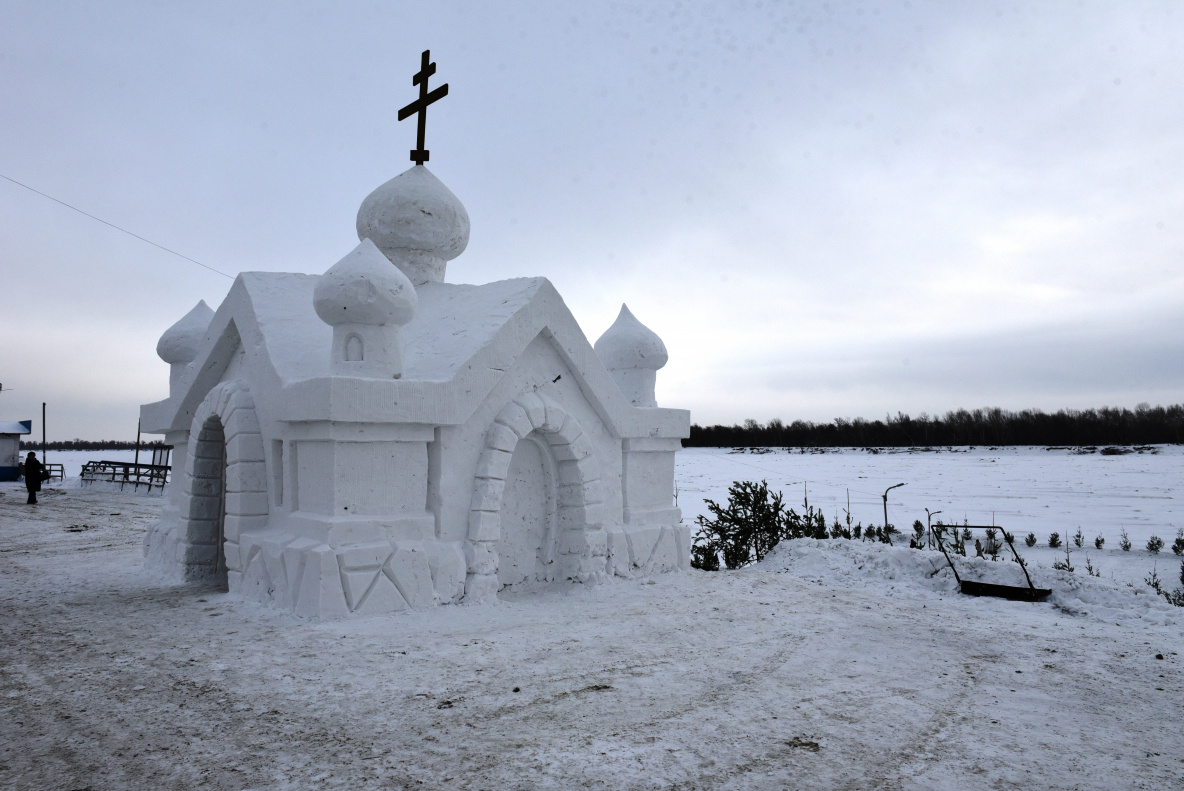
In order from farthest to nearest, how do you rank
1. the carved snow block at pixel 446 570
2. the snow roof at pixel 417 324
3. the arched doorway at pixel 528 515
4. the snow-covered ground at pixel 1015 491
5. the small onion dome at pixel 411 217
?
the snow-covered ground at pixel 1015 491 < the small onion dome at pixel 411 217 < the arched doorway at pixel 528 515 < the snow roof at pixel 417 324 < the carved snow block at pixel 446 570

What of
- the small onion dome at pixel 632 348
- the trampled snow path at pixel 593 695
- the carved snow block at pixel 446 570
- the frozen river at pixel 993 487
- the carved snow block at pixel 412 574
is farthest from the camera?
the frozen river at pixel 993 487

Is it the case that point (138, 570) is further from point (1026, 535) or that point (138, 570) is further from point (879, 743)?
point (1026, 535)

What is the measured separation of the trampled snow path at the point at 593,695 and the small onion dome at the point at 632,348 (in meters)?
3.01

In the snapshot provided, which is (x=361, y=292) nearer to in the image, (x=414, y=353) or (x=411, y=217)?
(x=414, y=353)

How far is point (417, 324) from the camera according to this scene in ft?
26.2

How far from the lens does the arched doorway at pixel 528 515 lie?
296 inches

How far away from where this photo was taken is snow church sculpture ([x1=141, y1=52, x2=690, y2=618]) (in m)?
6.18

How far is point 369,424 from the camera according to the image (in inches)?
245

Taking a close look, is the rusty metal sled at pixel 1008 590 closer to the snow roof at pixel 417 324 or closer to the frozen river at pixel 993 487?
the snow roof at pixel 417 324

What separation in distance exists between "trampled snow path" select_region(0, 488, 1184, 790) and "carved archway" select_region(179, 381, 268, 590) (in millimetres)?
821

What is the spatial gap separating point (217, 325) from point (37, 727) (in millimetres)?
5131

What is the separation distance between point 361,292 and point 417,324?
5.77 feet

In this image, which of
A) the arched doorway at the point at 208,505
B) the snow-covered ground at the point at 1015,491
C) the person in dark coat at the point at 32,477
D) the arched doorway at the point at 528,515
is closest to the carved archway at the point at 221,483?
the arched doorway at the point at 208,505

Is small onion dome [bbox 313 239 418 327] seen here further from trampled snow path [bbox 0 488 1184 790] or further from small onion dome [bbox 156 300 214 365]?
small onion dome [bbox 156 300 214 365]
